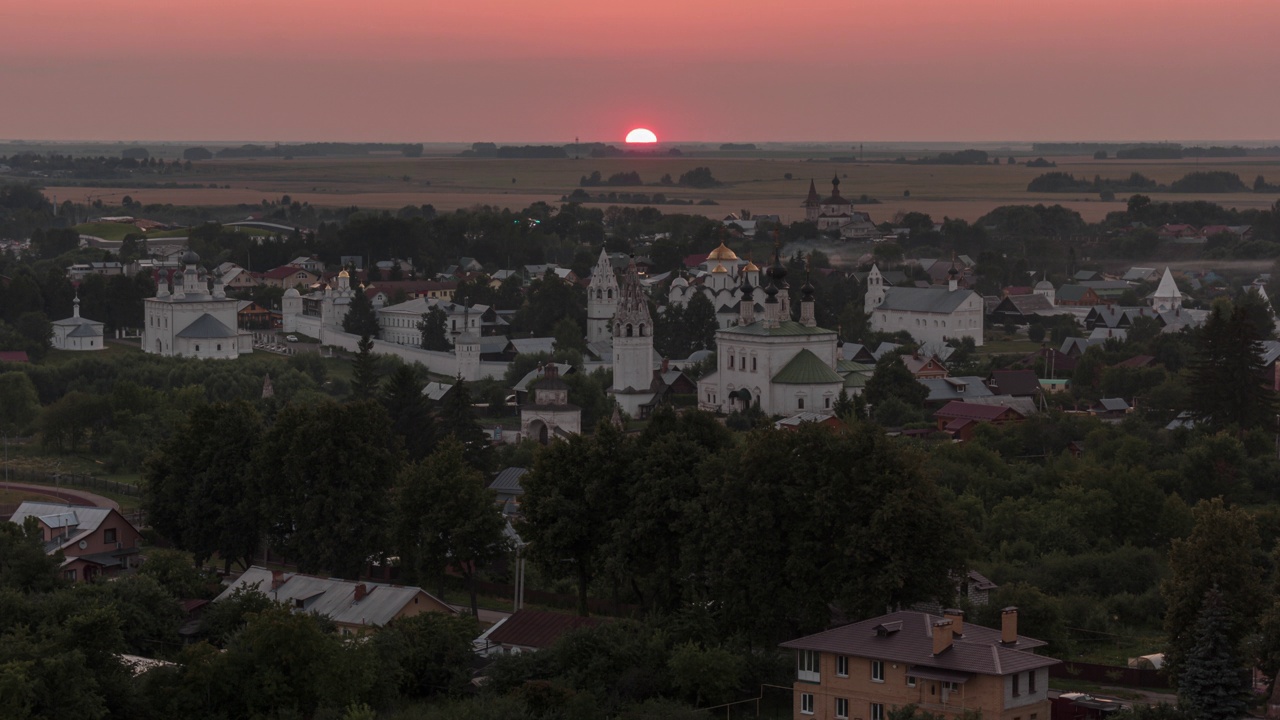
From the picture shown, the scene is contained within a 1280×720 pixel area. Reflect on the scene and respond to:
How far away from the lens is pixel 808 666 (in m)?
26.4

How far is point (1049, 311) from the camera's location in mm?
90938

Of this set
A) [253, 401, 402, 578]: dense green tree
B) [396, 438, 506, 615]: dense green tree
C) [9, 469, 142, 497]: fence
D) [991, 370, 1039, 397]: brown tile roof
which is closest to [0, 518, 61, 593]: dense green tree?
[253, 401, 402, 578]: dense green tree

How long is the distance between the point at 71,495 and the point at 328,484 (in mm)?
10670

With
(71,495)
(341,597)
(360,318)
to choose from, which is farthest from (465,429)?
(360,318)

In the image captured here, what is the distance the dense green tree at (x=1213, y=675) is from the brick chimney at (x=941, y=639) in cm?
282

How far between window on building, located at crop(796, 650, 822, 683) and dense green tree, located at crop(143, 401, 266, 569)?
12693 mm

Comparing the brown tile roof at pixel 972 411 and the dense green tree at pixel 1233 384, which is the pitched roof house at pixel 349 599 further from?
the brown tile roof at pixel 972 411

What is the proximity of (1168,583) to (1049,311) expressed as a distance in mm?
63081

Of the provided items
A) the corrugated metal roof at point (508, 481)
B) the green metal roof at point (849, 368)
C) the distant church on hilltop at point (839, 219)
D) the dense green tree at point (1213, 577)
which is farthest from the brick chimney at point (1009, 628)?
the distant church on hilltop at point (839, 219)

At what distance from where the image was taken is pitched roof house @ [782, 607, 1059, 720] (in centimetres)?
2458

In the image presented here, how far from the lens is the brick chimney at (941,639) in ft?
82.1

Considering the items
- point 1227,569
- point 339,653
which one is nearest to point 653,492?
point 339,653

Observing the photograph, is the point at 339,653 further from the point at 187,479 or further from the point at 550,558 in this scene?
the point at 187,479

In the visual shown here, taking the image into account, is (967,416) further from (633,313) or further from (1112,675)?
(1112,675)
